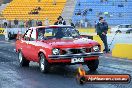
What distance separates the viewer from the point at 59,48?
38.5ft

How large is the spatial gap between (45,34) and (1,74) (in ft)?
6.41

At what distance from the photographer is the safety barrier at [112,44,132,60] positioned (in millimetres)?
17905

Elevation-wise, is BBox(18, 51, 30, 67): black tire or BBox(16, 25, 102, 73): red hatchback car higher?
BBox(16, 25, 102, 73): red hatchback car

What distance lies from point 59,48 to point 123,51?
7.24 meters

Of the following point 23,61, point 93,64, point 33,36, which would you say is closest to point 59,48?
point 93,64

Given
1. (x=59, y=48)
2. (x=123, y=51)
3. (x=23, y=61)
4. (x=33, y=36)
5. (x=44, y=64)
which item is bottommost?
(x=123, y=51)

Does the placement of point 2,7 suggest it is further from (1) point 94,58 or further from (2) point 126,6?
(1) point 94,58

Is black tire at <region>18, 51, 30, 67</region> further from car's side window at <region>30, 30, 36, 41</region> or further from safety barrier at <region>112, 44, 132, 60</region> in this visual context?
safety barrier at <region>112, 44, 132, 60</region>

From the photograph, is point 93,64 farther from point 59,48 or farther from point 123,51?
point 123,51

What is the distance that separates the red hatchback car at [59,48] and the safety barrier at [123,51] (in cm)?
528

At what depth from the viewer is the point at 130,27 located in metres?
45.4

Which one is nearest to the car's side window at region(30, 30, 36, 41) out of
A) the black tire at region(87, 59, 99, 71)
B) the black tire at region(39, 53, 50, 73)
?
the black tire at region(39, 53, 50, 73)

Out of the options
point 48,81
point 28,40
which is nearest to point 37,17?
point 28,40

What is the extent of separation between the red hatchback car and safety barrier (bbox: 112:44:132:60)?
17.3ft
